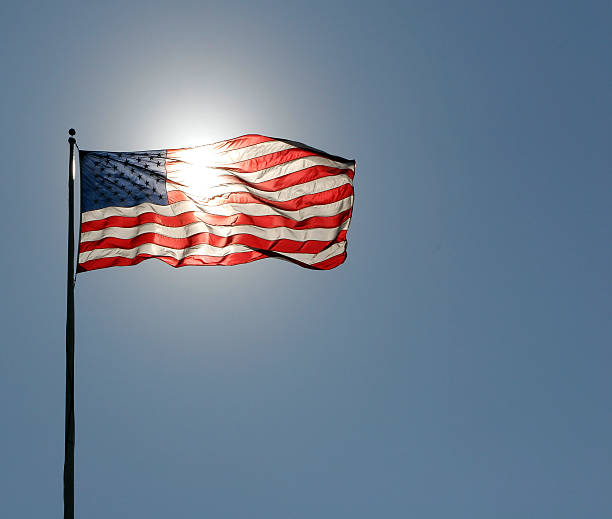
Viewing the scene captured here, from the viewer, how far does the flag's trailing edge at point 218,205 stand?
69.5 feet

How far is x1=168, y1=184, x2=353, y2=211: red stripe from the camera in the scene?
2267 cm

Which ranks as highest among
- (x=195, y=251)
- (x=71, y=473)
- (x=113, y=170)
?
(x=113, y=170)

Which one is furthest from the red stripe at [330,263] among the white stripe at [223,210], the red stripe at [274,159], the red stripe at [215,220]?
the red stripe at [274,159]

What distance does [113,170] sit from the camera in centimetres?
2144

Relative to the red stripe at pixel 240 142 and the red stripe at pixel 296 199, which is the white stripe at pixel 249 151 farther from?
the red stripe at pixel 296 199

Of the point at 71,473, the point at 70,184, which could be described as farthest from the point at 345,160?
the point at 71,473

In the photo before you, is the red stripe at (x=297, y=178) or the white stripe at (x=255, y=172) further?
the red stripe at (x=297, y=178)

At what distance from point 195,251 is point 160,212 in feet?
4.06

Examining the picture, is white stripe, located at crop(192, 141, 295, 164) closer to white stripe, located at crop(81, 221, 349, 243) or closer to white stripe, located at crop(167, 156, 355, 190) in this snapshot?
white stripe, located at crop(167, 156, 355, 190)

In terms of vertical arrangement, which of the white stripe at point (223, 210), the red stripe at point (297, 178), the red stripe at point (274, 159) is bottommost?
the white stripe at point (223, 210)

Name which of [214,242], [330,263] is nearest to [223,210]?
[214,242]

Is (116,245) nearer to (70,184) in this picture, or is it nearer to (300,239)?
(70,184)

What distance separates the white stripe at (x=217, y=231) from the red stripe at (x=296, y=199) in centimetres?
62

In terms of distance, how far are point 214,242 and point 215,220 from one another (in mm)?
557
